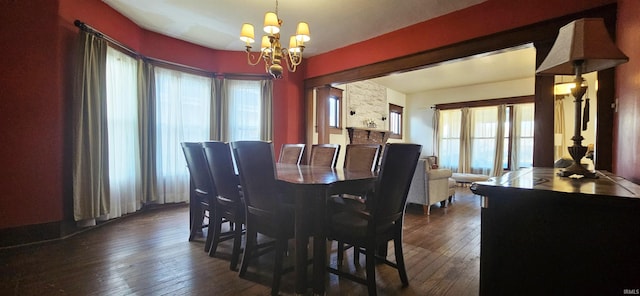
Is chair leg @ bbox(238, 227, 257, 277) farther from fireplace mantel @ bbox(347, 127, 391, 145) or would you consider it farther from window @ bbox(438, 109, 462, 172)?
window @ bbox(438, 109, 462, 172)

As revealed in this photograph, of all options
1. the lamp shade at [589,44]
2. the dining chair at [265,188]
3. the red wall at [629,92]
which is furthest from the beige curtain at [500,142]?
the dining chair at [265,188]

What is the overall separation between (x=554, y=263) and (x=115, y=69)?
4448 millimetres

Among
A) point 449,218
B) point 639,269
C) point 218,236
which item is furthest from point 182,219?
point 639,269

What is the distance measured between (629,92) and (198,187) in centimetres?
351

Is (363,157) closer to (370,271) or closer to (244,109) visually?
(370,271)

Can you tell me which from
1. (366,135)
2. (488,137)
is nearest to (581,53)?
(366,135)

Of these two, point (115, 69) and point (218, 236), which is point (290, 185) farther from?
point (115, 69)

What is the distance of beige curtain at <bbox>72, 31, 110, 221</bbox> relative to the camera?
115 inches

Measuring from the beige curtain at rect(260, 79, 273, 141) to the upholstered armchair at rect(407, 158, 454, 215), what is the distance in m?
2.64

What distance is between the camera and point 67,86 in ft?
9.50

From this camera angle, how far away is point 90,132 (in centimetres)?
301

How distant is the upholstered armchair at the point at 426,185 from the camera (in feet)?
13.1

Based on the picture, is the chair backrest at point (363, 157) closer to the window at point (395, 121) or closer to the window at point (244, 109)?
the window at point (244, 109)

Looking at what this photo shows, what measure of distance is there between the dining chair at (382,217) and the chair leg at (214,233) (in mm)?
1176
